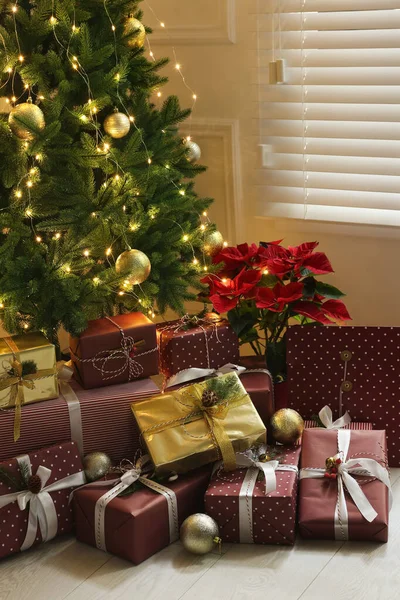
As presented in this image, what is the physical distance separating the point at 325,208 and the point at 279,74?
0.41 metres

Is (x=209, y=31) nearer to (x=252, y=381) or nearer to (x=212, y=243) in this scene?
(x=212, y=243)

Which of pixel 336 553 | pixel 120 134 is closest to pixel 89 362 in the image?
pixel 120 134

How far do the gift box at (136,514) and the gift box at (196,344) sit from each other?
347mm

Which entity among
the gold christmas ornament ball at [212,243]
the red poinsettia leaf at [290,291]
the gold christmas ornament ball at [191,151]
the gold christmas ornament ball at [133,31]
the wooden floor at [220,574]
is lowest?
the wooden floor at [220,574]

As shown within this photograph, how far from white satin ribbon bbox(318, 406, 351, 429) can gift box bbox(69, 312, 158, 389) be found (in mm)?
434

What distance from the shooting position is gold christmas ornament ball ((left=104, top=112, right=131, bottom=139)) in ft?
6.61

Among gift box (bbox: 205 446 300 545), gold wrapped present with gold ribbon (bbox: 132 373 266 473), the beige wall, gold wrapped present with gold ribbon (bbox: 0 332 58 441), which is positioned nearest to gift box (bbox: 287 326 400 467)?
gold wrapped present with gold ribbon (bbox: 132 373 266 473)

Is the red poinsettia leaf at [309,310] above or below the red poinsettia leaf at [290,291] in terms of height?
below

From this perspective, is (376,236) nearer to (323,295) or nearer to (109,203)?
(323,295)

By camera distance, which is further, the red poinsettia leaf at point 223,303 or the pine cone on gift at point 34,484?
the red poinsettia leaf at point 223,303

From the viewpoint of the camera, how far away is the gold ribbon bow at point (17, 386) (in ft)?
6.16

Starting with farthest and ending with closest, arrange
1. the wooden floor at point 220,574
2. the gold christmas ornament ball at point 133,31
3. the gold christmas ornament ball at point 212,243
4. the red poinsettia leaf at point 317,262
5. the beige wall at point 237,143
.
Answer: the beige wall at point 237,143, the gold christmas ornament ball at point 212,243, the red poinsettia leaf at point 317,262, the gold christmas ornament ball at point 133,31, the wooden floor at point 220,574

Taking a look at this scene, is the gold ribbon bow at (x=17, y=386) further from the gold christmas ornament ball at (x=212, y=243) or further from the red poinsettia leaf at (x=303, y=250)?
the red poinsettia leaf at (x=303, y=250)

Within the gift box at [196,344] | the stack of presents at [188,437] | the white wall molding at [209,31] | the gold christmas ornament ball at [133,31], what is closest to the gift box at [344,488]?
the stack of presents at [188,437]
